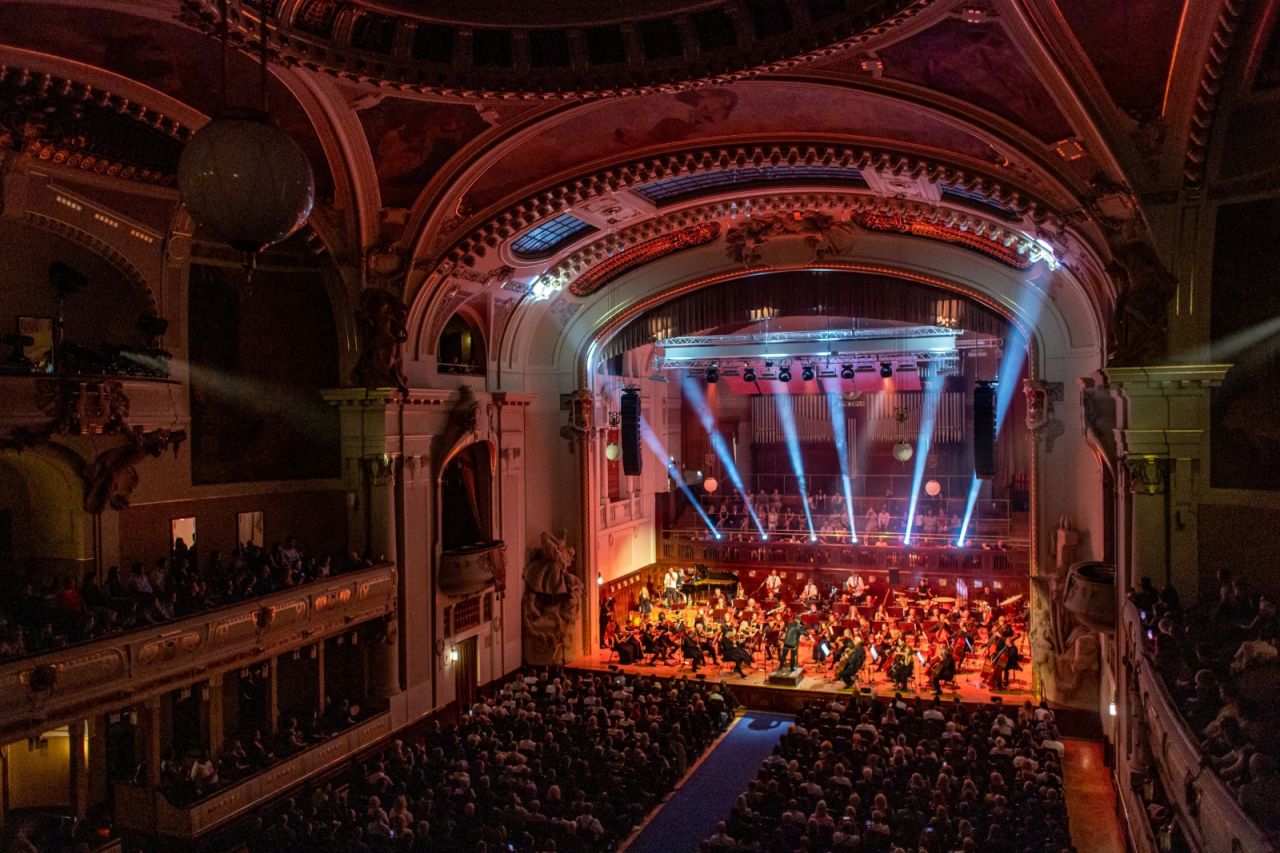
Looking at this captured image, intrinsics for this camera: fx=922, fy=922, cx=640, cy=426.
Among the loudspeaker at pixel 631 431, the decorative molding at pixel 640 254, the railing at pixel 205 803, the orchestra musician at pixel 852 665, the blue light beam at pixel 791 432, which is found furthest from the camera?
the blue light beam at pixel 791 432

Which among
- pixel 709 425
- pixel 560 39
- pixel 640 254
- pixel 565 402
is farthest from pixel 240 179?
pixel 709 425

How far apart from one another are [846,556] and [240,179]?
72.5 feet

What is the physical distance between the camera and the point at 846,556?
24688mm

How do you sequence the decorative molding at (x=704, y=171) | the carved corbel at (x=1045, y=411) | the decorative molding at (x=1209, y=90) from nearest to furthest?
the decorative molding at (x=1209, y=90)
the decorative molding at (x=704, y=171)
the carved corbel at (x=1045, y=411)

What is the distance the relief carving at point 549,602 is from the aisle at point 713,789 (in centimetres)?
460

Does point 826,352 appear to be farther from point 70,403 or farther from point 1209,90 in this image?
point 70,403

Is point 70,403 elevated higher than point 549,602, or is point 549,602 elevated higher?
point 70,403

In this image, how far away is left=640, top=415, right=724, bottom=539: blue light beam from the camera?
2702cm

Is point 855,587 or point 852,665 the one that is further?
point 855,587

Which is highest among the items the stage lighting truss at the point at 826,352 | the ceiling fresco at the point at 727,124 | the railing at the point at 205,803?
the ceiling fresco at the point at 727,124

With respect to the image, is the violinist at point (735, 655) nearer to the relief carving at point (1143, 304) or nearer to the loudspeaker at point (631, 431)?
the loudspeaker at point (631, 431)

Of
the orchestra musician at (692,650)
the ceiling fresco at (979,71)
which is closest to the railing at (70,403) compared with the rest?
the ceiling fresco at (979,71)

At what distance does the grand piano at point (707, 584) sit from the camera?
25.3 metres

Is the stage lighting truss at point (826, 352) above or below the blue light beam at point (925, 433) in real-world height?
above
